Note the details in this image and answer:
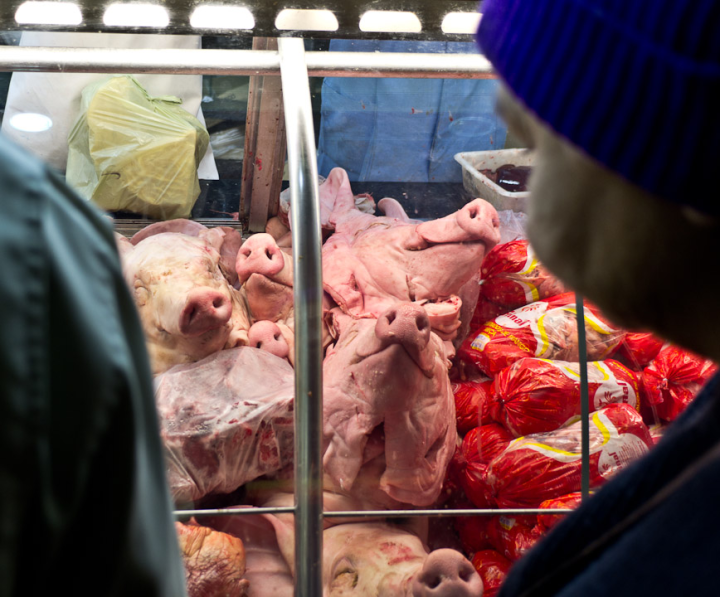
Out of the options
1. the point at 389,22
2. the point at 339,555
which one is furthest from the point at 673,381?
the point at 389,22

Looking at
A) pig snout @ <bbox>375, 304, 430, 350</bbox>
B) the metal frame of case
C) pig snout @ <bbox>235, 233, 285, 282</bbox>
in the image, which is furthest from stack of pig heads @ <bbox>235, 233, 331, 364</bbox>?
the metal frame of case

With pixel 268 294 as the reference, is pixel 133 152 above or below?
above

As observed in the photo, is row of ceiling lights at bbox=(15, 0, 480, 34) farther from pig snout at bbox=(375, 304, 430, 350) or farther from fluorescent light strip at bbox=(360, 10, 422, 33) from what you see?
pig snout at bbox=(375, 304, 430, 350)

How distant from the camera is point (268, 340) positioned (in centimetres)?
192

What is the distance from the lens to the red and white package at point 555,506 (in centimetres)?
184

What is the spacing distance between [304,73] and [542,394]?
1139 millimetres

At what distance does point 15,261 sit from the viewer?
1.17ft

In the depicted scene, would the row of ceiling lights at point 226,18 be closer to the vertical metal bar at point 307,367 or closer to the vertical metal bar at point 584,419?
the vertical metal bar at point 307,367

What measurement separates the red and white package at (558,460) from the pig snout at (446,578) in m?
0.28

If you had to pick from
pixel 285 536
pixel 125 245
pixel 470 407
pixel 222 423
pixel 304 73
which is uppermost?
pixel 304 73

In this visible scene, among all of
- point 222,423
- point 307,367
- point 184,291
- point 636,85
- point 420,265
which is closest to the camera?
point 636,85

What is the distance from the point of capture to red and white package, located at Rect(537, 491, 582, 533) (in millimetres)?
1841

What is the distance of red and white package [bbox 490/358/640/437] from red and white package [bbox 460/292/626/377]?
0.16ft

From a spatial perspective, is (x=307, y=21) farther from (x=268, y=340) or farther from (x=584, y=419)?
(x=584, y=419)
